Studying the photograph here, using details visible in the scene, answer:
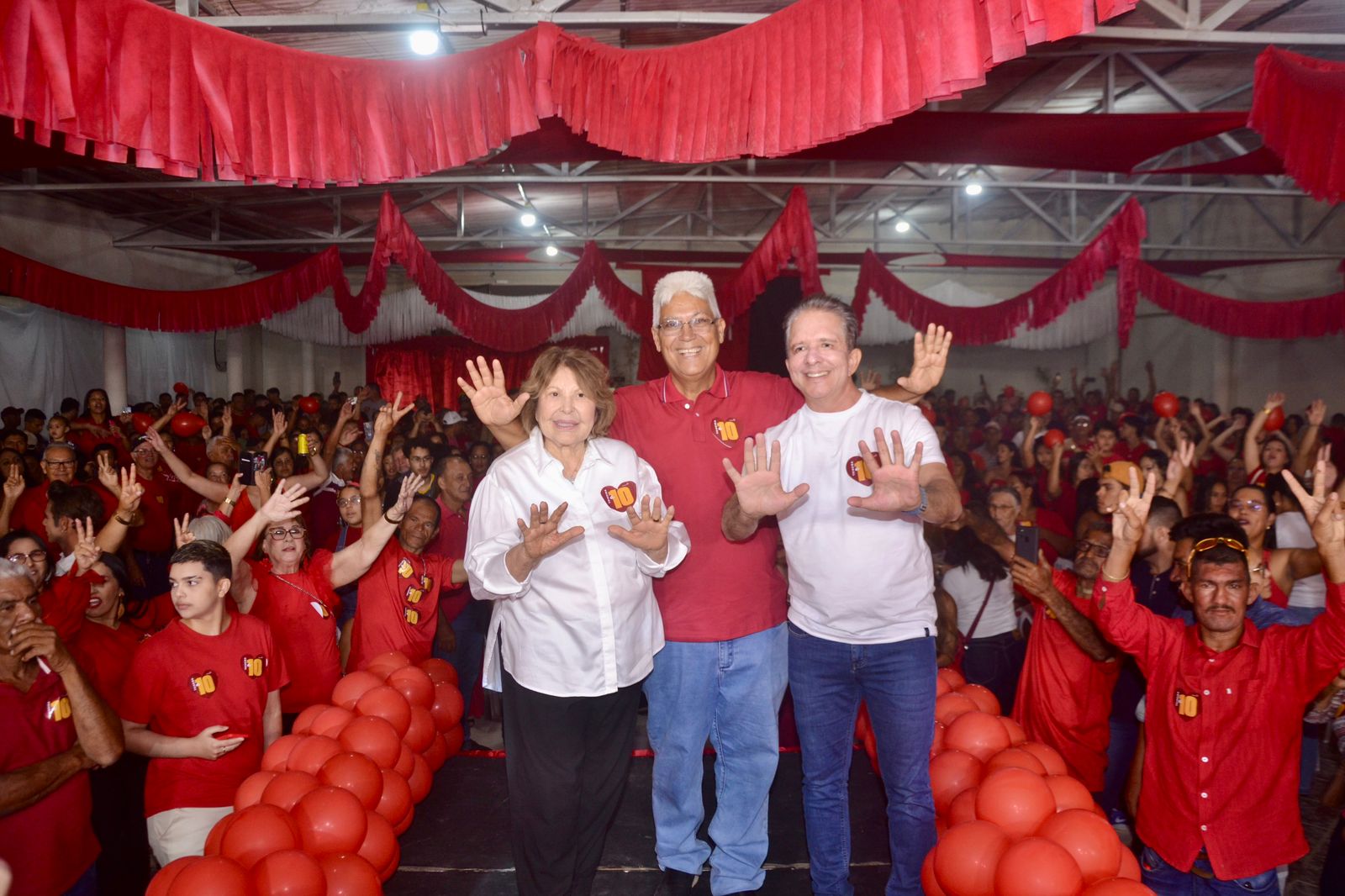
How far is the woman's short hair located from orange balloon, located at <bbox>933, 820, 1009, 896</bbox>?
1.33 metres

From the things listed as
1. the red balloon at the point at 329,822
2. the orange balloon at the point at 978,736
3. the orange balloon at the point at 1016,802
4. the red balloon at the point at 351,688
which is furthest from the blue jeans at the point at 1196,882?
the red balloon at the point at 351,688

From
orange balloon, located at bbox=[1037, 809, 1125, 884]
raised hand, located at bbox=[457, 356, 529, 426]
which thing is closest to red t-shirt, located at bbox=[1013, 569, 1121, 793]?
orange balloon, located at bbox=[1037, 809, 1125, 884]

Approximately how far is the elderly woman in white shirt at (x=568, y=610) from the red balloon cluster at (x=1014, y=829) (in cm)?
85

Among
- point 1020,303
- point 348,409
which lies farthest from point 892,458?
point 1020,303

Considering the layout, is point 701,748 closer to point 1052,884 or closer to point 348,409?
point 1052,884

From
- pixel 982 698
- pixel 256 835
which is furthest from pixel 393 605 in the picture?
pixel 982 698

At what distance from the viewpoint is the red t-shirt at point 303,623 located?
2977 millimetres

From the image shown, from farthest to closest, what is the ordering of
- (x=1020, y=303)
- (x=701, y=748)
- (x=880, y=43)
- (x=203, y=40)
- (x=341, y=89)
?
(x=1020, y=303), (x=341, y=89), (x=203, y=40), (x=701, y=748), (x=880, y=43)

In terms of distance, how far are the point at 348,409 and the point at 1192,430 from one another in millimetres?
6614

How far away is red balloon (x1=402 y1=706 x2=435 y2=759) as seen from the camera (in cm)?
299

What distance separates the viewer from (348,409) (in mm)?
5223

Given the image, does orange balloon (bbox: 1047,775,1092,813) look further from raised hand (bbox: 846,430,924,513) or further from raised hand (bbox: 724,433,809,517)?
raised hand (bbox: 724,433,809,517)

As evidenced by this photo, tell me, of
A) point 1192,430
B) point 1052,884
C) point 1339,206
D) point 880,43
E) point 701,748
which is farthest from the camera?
point 1339,206

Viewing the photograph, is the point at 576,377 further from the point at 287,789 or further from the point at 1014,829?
the point at 1014,829
